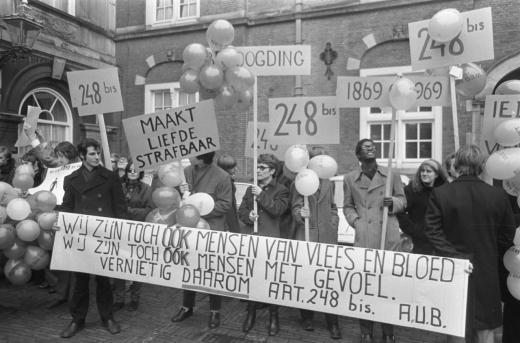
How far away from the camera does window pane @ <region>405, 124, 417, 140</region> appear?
9.44 m

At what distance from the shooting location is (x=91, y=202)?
3.81 meters

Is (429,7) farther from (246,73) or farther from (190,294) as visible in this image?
(190,294)

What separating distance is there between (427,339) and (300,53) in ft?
9.74

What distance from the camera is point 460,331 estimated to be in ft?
9.43

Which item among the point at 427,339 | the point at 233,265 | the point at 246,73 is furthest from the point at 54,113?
the point at 427,339

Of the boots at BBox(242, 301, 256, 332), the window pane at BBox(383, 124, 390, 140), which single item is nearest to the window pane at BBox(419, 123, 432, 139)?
the window pane at BBox(383, 124, 390, 140)

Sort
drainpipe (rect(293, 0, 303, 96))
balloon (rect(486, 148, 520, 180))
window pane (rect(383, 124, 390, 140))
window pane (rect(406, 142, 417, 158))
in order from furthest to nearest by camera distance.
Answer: drainpipe (rect(293, 0, 303, 96)) → window pane (rect(383, 124, 390, 140)) → window pane (rect(406, 142, 417, 158)) → balloon (rect(486, 148, 520, 180))

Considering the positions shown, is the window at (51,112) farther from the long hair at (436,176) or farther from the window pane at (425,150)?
the long hair at (436,176)

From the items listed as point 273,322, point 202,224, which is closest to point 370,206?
point 273,322

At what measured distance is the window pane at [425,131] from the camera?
366 inches

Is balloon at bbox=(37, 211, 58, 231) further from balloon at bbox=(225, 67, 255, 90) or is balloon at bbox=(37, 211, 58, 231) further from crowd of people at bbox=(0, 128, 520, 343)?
balloon at bbox=(225, 67, 255, 90)

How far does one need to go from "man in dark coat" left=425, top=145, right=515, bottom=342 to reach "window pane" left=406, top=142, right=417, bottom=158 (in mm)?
6694

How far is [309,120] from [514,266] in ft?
6.77

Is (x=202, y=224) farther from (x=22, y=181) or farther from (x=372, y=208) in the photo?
(x=22, y=181)
